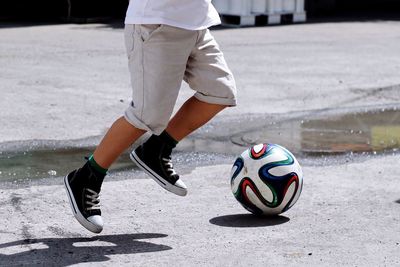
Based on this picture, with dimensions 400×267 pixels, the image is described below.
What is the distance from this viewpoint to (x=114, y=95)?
9164mm

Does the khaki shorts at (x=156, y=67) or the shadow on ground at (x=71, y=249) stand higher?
the khaki shorts at (x=156, y=67)

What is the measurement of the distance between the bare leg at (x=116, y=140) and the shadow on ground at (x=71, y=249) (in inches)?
15.7

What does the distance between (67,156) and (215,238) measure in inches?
87.9

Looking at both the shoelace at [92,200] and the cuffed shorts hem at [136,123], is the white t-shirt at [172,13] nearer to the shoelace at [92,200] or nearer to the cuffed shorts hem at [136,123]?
the cuffed shorts hem at [136,123]

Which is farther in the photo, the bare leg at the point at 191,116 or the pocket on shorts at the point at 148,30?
the bare leg at the point at 191,116

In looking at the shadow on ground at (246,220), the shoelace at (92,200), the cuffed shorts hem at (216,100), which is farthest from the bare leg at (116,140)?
the shadow on ground at (246,220)

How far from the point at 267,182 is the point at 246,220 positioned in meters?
0.25

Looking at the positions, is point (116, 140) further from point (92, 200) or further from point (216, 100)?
point (216, 100)

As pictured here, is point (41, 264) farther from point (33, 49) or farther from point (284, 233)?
point (33, 49)

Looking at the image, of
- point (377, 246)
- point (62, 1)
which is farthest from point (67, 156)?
point (62, 1)

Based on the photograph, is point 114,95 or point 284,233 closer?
point 284,233

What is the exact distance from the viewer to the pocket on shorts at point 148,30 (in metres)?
4.93

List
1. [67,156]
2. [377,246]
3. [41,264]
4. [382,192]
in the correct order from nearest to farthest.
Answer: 1. [41,264]
2. [377,246]
3. [382,192]
4. [67,156]

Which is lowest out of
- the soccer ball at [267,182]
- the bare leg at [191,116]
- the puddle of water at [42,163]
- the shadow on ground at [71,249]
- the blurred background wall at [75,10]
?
the blurred background wall at [75,10]
